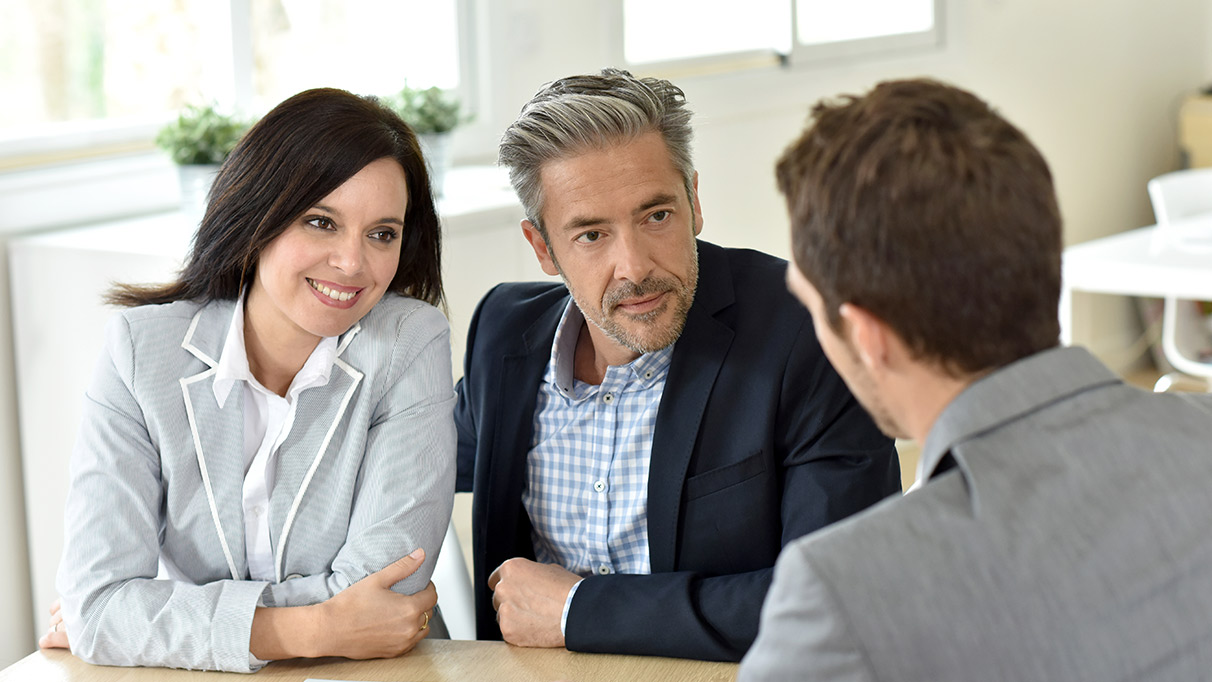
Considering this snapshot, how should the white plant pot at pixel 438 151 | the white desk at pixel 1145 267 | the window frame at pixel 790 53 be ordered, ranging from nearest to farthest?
the white plant pot at pixel 438 151, the white desk at pixel 1145 267, the window frame at pixel 790 53

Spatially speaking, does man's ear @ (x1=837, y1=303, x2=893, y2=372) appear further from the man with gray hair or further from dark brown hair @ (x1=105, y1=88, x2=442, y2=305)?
dark brown hair @ (x1=105, y1=88, x2=442, y2=305)

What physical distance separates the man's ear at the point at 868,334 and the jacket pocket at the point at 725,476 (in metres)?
0.69

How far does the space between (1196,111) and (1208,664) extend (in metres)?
5.50

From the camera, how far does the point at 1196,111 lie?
5.64 metres

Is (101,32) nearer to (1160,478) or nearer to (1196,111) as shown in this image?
(1160,478)

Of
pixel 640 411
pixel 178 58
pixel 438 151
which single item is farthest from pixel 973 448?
pixel 178 58

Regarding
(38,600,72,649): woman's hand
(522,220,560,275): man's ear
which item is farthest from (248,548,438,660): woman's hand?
(522,220,560,275): man's ear

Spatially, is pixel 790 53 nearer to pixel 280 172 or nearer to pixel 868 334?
pixel 280 172

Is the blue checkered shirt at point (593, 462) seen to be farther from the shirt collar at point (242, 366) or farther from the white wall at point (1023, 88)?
the white wall at point (1023, 88)

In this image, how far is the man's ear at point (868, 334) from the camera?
0.92 metres

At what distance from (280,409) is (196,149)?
106cm

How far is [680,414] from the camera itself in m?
1.65

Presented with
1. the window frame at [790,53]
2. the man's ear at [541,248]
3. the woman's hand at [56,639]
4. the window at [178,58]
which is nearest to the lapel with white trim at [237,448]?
the woman's hand at [56,639]

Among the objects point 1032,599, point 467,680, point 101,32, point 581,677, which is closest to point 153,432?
point 467,680
